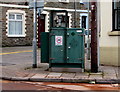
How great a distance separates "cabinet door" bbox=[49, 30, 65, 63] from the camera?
34.6ft

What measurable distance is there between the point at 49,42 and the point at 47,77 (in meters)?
1.68

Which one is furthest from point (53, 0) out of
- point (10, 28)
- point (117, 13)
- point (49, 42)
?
point (49, 42)

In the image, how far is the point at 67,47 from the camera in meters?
10.5

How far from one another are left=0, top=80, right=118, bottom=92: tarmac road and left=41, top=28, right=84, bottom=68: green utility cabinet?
168 centimetres

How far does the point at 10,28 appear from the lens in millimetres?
24438

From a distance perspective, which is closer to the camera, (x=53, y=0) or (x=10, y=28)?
(x=10, y=28)

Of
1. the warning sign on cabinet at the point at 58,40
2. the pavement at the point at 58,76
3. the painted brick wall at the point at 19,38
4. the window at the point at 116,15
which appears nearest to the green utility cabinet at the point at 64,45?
the warning sign on cabinet at the point at 58,40

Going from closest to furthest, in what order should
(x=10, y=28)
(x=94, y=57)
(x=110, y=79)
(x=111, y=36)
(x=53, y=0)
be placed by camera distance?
1. (x=110, y=79)
2. (x=94, y=57)
3. (x=111, y=36)
4. (x=10, y=28)
5. (x=53, y=0)

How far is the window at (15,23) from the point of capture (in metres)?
24.1

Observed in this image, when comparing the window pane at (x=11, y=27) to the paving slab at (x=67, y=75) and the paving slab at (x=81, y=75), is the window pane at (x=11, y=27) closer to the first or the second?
the paving slab at (x=67, y=75)

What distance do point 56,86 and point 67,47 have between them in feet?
7.85

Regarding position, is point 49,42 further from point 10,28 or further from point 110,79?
point 10,28

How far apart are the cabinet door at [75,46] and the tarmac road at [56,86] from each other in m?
1.69

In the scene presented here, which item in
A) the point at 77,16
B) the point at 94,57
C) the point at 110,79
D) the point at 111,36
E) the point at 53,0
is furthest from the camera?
the point at 77,16
